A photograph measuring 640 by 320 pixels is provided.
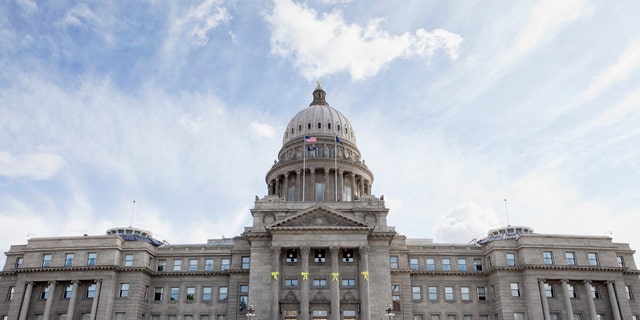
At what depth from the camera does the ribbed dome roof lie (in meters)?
95.5

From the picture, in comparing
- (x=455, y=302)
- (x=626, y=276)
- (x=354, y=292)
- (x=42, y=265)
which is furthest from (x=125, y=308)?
(x=626, y=276)

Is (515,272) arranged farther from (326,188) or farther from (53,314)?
(53,314)

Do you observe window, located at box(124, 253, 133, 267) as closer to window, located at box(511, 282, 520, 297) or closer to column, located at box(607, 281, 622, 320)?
window, located at box(511, 282, 520, 297)

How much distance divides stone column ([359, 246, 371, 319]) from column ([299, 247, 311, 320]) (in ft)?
21.3

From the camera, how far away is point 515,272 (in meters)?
69.4

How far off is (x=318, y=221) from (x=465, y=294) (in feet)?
76.1

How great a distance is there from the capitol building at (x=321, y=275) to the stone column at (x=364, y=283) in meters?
0.14

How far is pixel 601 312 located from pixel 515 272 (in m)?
11.7

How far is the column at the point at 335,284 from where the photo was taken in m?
61.8

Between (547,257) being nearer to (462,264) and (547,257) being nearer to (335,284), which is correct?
(462,264)

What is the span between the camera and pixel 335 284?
6300cm

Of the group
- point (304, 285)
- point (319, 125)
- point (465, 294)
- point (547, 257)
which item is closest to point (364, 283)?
point (304, 285)

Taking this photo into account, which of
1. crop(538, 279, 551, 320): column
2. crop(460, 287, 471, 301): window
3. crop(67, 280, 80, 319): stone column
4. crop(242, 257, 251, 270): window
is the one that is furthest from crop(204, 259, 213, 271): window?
crop(538, 279, 551, 320): column

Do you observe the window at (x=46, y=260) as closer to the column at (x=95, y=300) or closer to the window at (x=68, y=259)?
the window at (x=68, y=259)
